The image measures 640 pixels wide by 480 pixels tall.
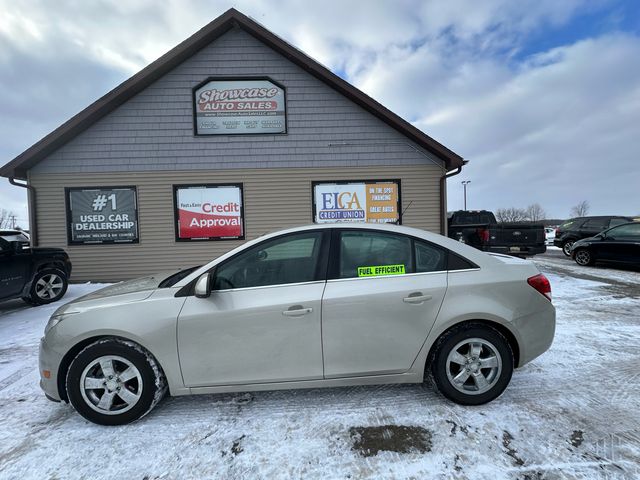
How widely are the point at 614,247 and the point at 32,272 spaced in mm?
14899

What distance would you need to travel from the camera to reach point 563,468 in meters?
2.05

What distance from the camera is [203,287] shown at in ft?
8.14

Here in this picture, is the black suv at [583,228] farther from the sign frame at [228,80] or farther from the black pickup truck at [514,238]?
the sign frame at [228,80]

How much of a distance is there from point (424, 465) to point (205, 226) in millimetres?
7884

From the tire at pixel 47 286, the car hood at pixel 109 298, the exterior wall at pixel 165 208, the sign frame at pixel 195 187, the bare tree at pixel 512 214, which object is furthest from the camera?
the bare tree at pixel 512 214

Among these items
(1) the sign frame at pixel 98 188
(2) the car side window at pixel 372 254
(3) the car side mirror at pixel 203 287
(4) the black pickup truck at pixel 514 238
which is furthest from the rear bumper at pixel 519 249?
(1) the sign frame at pixel 98 188

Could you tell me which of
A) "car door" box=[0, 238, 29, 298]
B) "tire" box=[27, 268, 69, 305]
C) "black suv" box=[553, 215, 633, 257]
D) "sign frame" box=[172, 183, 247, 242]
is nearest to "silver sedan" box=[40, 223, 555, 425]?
"car door" box=[0, 238, 29, 298]

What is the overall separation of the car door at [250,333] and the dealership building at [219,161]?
251 inches

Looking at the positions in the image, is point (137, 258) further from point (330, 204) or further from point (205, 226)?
point (330, 204)

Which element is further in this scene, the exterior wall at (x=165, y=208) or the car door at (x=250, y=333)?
the exterior wall at (x=165, y=208)

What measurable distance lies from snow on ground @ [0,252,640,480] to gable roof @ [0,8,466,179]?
692 cm

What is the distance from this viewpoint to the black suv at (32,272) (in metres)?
5.74

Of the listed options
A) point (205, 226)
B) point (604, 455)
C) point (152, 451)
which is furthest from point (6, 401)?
point (205, 226)

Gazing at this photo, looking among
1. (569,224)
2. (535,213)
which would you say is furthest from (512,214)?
(569,224)
